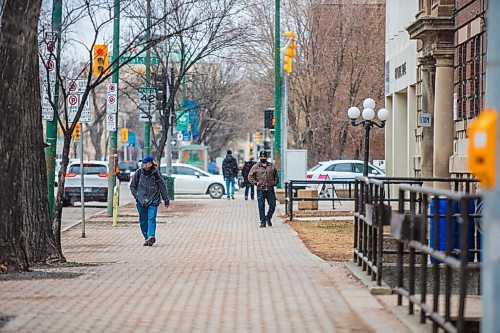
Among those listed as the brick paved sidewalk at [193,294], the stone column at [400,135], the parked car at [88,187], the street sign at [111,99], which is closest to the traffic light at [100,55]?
the brick paved sidewalk at [193,294]

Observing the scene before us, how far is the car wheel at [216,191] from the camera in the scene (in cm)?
4494

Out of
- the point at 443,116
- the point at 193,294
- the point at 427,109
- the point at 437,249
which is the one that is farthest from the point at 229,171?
the point at 437,249

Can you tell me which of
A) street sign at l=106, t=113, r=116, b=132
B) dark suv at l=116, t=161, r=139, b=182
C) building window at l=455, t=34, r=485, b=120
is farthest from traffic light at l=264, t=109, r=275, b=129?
dark suv at l=116, t=161, r=139, b=182

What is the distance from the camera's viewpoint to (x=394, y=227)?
32.2ft

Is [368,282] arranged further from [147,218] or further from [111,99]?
[111,99]

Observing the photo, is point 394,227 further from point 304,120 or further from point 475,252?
point 304,120

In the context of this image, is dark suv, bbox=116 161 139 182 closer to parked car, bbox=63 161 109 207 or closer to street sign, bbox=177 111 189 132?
street sign, bbox=177 111 189 132

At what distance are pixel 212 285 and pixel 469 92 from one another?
1253 centimetres

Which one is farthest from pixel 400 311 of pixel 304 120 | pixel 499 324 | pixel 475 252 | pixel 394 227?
pixel 304 120

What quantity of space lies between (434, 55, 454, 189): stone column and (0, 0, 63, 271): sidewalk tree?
1355 cm

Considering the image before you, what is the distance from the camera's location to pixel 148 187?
20141 mm

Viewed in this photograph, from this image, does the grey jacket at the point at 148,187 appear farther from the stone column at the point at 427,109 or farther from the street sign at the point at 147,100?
the street sign at the point at 147,100

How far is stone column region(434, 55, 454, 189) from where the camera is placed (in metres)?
26.1

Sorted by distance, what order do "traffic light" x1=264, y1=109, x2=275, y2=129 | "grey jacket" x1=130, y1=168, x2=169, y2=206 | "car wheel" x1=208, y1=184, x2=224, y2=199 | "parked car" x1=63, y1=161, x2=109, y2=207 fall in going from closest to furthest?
"grey jacket" x1=130, y1=168, x2=169, y2=206 < "parked car" x1=63, y1=161, x2=109, y2=207 < "traffic light" x1=264, y1=109, x2=275, y2=129 < "car wheel" x1=208, y1=184, x2=224, y2=199
